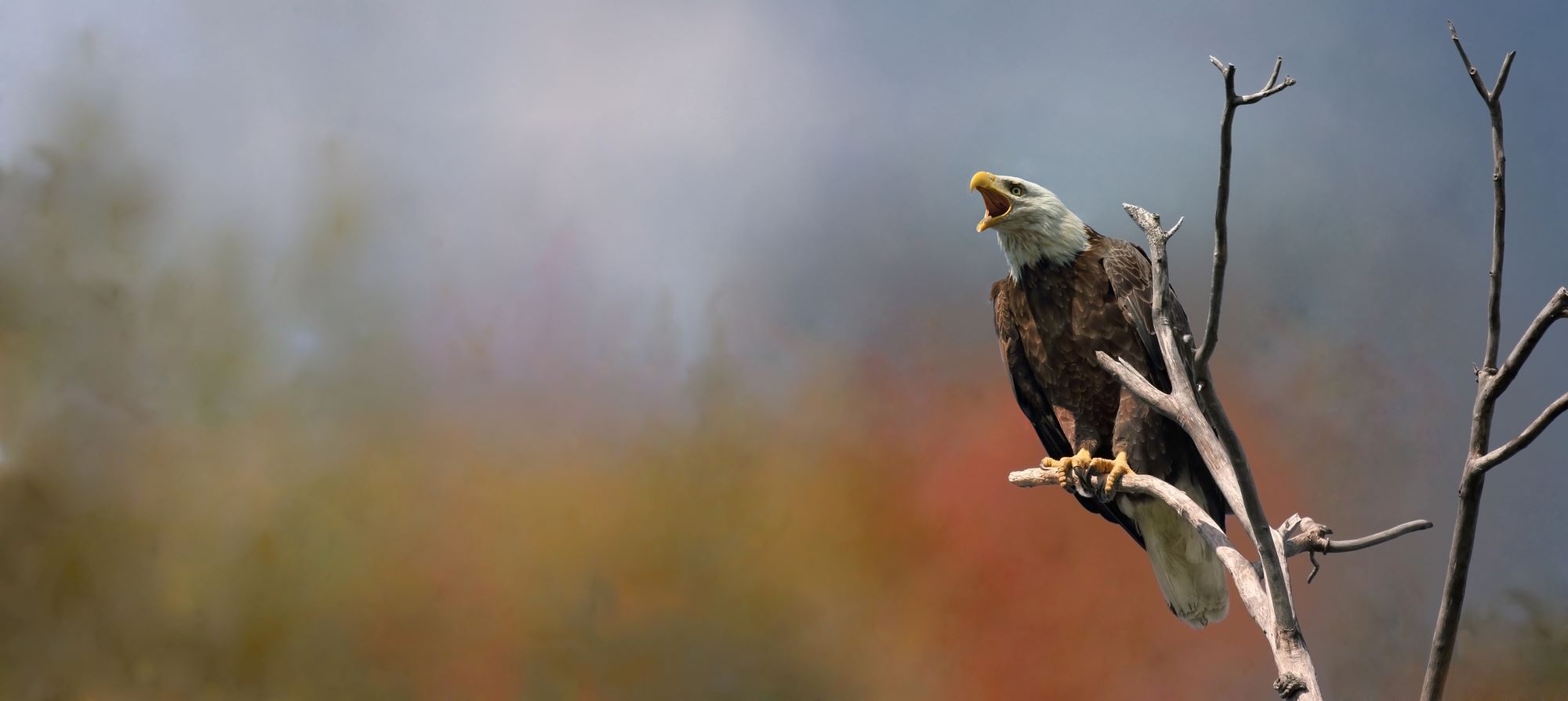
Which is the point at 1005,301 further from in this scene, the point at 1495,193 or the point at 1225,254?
the point at 1495,193

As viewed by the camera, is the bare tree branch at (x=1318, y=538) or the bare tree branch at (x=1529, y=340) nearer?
the bare tree branch at (x=1529, y=340)

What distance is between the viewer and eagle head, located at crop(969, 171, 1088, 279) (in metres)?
3.90

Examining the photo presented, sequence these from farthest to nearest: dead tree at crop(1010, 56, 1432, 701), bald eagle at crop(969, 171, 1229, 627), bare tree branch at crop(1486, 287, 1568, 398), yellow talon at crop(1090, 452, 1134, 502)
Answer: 1. bald eagle at crop(969, 171, 1229, 627)
2. yellow talon at crop(1090, 452, 1134, 502)
3. dead tree at crop(1010, 56, 1432, 701)
4. bare tree branch at crop(1486, 287, 1568, 398)

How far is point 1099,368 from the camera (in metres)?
3.87

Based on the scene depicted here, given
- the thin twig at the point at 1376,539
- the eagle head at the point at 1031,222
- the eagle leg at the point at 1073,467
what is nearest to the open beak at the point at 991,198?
the eagle head at the point at 1031,222

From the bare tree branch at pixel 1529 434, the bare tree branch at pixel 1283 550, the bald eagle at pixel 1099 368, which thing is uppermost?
the bald eagle at pixel 1099 368

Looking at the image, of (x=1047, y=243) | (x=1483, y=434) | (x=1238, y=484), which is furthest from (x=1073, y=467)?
(x=1483, y=434)

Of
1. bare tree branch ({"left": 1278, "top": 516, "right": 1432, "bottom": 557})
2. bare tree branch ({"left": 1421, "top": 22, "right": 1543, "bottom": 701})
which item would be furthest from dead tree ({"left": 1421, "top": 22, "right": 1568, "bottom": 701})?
bare tree branch ({"left": 1278, "top": 516, "right": 1432, "bottom": 557})

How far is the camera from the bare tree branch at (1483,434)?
1.89 meters

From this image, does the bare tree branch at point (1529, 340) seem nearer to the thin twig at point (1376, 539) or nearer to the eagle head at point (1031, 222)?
the thin twig at point (1376, 539)

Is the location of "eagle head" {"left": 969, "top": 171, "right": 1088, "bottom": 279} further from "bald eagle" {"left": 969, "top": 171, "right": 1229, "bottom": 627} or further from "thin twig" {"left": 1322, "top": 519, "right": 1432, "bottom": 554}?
"thin twig" {"left": 1322, "top": 519, "right": 1432, "bottom": 554}

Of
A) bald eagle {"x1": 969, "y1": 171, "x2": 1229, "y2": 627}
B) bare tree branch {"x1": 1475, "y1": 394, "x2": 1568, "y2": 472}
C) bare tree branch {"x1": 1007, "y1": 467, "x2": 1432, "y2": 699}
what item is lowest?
bare tree branch {"x1": 1007, "y1": 467, "x2": 1432, "y2": 699}

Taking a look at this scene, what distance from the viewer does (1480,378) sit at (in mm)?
2020

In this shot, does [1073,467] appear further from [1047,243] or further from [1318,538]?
[1318,538]
